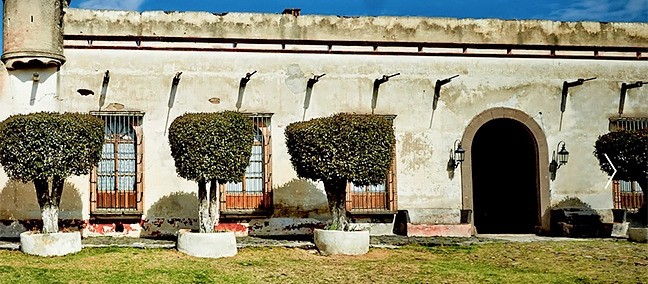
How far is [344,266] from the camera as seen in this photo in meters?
11.5

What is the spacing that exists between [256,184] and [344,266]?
13.3 ft

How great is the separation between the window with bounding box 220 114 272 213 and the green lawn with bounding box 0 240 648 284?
240 centimetres

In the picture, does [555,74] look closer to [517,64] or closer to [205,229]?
[517,64]

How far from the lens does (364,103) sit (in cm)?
1545

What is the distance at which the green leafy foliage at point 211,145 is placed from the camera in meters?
12.2

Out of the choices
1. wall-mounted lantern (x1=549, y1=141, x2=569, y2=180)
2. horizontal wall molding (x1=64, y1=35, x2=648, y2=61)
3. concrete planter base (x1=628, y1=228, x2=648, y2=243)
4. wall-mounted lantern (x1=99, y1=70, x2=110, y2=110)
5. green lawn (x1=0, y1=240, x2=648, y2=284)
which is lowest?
green lawn (x1=0, y1=240, x2=648, y2=284)

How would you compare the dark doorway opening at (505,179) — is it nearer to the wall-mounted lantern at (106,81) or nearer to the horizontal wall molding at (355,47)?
the horizontal wall molding at (355,47)

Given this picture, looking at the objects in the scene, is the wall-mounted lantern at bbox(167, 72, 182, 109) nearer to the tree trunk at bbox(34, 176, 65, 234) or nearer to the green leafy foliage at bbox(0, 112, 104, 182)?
the green leafy foliage at bbox(0, 112, 104, 182)

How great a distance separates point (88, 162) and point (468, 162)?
7.30m

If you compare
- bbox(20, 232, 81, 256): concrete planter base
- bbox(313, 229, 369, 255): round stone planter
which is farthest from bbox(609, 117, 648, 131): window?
bbox(20, 232, 81, 256): concrete planter base

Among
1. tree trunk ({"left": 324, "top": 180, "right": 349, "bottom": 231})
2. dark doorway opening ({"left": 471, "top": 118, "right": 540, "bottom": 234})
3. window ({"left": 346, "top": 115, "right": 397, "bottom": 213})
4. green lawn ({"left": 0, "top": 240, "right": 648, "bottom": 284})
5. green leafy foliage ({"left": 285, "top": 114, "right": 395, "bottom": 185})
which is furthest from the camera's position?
dark doorway opening ({"left": 471, "top": 118, "right": 540, "bottom": 234})

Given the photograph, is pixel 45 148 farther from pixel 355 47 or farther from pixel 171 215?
pixel 355 47

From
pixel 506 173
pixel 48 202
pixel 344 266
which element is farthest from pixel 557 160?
pixel 48 202

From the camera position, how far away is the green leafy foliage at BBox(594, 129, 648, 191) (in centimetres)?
1445
